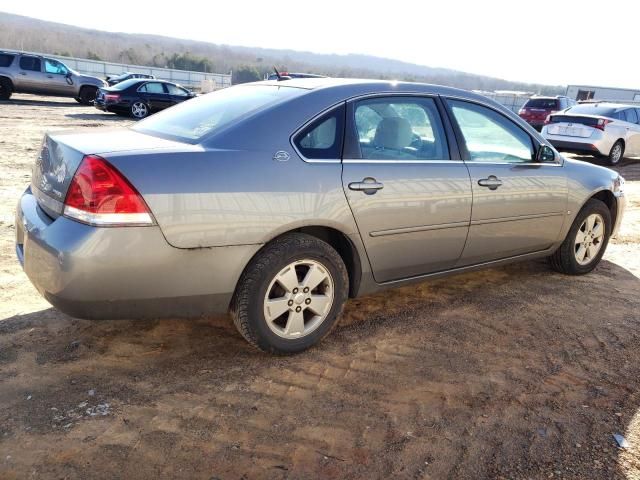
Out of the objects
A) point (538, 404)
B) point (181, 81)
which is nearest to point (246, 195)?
point (538, 404)

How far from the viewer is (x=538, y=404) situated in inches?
116

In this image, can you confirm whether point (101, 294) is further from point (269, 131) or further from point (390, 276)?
point (390, 276)

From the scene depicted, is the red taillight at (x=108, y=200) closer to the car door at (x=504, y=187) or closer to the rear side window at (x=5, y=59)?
the car door at (x=504, y=187)

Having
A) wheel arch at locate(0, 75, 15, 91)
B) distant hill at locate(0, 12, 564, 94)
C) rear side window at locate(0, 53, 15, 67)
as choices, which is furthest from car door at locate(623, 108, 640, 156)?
distant hill at locate(0, 12, 564, 94)

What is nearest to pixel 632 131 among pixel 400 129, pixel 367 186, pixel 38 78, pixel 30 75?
pixel 400 129

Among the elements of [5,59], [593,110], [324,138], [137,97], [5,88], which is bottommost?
[5,88]

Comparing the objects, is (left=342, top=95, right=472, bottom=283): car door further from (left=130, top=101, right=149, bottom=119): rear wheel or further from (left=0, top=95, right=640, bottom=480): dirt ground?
(left=130, top=101, right=149, bottom=119): rear wheel

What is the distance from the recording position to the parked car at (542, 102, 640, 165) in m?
12.5

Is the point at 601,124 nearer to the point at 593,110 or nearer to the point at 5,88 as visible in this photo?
the point at 593,110

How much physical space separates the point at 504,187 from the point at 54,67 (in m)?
21.2

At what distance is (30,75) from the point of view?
20.4m

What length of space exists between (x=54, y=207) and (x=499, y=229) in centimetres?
294

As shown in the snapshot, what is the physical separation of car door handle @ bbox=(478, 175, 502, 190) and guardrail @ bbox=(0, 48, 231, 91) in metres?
38.6

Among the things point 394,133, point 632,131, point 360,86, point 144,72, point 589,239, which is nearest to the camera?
point 360,86
